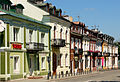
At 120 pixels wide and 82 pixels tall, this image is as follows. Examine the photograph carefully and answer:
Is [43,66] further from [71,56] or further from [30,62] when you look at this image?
[71,56]

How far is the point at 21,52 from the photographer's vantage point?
3438cm

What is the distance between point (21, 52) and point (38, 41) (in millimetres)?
5232

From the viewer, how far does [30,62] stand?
122 feet

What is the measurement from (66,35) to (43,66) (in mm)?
10937

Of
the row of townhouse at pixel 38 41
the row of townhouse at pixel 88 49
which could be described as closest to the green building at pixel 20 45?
the row of townhouse at pixel 38 41

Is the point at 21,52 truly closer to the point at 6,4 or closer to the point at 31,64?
the point at 31,64

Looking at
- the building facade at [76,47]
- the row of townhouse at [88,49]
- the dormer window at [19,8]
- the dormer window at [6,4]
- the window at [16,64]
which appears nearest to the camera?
the window at [16,64]

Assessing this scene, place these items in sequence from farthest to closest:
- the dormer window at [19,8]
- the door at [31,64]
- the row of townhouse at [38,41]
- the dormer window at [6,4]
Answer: the door at [31,64] → the dormer window at [19,8] → the dormer window at [6,4] → the row of townhouse at [38,41]

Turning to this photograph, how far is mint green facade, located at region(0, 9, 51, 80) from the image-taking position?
31.0 metres

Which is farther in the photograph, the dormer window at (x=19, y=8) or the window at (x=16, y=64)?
the dormer window at (x=19, y=8)

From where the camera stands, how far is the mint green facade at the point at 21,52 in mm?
31000

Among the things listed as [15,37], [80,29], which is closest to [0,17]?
A: [15,37]

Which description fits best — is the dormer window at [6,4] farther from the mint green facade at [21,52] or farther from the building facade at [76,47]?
the building facade at [76,47]

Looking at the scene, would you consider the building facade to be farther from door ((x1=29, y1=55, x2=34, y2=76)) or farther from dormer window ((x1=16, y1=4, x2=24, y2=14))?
dormer window ((x1=16, y1=4, x2=24, y2=14))
